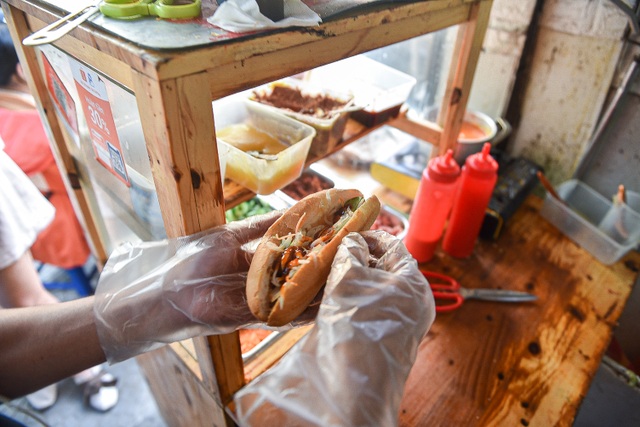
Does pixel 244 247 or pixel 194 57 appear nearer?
pixel 194 57

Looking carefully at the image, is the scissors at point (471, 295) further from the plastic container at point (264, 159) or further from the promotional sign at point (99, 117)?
the promotional sign at point (99, 117)

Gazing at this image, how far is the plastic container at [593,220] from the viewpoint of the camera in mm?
1413

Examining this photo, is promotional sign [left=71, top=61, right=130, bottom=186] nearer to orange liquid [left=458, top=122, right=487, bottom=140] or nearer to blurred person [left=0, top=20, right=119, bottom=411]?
blurred person [left=0, top=20, right=119, bottom=411]

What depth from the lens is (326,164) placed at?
193 centimetres

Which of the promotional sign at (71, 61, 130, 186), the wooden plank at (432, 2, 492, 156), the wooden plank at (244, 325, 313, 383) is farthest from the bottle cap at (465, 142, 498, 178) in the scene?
the promotional sign at (71, 61, 130, 186)

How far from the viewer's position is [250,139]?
1.12 meters

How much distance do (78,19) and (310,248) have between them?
527 millimetres

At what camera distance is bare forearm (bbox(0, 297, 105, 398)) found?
0.81 m

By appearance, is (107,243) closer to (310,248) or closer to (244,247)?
(244,247)

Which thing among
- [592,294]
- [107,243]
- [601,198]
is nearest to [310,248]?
[107,243]

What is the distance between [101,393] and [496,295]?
1847 millimetres

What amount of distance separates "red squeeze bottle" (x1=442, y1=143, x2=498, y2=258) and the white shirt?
1.47m

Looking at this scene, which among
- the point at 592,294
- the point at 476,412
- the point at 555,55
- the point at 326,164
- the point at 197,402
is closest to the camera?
the point at 476,412

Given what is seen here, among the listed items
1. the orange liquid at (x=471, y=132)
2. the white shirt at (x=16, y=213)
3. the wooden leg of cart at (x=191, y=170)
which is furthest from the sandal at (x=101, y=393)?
the orange liquid at (x=471, y=132)
